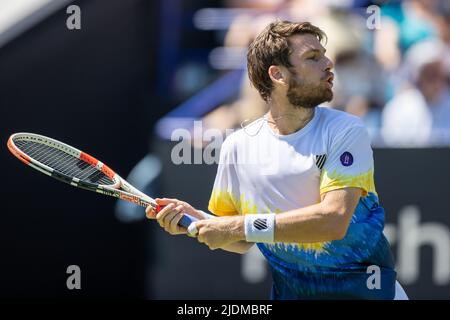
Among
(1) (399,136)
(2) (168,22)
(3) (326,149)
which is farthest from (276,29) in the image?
(2) (168,22)

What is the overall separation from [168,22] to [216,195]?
4019 millimetres

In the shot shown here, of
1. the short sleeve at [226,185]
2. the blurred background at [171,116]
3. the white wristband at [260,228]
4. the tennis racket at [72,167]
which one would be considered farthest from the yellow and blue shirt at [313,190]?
the blurred background at [171,116]

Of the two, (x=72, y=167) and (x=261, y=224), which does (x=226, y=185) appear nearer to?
(x=261, y=224)

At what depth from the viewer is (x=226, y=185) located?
4617mm

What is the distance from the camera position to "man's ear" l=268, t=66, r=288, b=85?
446cm

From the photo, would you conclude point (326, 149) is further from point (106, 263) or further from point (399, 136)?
point (106, 263)

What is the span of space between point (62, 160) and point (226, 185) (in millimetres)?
1001

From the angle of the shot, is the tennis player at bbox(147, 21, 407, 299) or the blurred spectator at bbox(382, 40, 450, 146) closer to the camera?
the tennis player at bbox(147, 21, 407, 299)

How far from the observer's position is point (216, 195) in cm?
467

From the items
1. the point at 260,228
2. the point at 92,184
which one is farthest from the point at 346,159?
the point at 92,184

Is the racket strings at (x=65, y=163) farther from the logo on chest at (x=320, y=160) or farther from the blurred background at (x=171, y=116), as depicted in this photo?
the blurred background at (x=171, y=116)

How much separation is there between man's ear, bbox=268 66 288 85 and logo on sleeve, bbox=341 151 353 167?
41 cm

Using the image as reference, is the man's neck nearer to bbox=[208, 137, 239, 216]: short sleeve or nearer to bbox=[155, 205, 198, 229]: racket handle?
bbox=[208, 137, 239, 216]: short sleeve

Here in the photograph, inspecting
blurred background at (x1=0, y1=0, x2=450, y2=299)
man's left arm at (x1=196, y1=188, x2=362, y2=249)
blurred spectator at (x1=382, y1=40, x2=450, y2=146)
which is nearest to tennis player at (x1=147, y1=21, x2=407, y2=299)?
man's left arm at (x1=196, y1=188, x2=362, y2=249)
